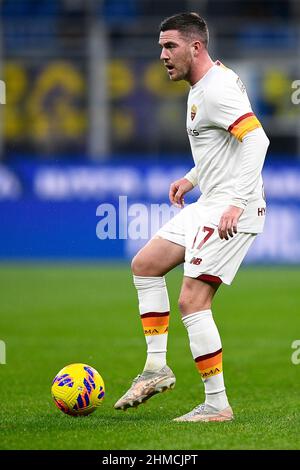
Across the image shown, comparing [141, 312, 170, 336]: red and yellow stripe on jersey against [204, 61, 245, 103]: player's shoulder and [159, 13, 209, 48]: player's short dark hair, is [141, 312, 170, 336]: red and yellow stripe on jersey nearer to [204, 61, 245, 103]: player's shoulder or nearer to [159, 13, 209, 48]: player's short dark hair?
[204, 61, 245, 103]: player's shoulder

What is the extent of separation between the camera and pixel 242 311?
478 inches

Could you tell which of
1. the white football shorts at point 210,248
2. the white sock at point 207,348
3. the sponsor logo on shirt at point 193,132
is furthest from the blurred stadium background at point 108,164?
the sponsor logo on shirt at point 193,132

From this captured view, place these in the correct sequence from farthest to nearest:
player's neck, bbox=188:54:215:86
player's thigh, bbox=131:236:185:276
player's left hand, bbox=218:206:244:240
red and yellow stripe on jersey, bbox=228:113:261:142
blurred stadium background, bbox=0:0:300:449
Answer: blurred stadium background, bbox=0:0:300:449
player's thigh, bbox=131:236:185:276
player's neck, bbox=188:54:215:86
red and yellow stripe on jersey, bbox=228:113:261:142
player's left hand, bbox=218:206:244:240

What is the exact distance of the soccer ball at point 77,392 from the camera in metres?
5.84

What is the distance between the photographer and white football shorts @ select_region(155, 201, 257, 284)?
18.7 ft

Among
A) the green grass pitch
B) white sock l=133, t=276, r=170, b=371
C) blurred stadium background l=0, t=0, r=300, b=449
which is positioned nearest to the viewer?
the green grass pitch

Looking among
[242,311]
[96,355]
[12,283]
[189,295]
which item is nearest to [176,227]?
[189,295]

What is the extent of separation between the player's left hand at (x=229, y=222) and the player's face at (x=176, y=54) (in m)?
0.86

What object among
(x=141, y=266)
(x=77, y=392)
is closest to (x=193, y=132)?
(x=141, y=266)

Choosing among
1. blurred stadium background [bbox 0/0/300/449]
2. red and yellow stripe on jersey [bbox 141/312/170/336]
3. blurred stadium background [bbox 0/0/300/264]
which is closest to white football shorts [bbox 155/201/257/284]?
red and yellow stripe on jersey [bbox 141/312/170/336]

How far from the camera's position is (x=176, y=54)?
5789 millimetres

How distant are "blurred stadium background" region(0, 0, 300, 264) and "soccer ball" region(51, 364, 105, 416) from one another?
42.7 feet
